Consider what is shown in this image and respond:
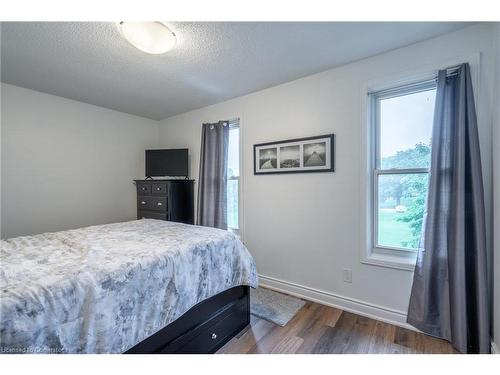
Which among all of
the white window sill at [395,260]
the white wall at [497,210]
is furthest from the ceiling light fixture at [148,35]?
the white window sill at [395,260]

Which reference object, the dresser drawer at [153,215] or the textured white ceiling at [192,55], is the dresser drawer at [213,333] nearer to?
the dresser drawer at [153,215]

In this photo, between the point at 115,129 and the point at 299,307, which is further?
the point at 115,129

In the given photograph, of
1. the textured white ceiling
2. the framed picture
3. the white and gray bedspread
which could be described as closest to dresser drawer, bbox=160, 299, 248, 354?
the white and gray bedspread

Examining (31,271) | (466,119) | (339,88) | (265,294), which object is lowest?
(265,294)

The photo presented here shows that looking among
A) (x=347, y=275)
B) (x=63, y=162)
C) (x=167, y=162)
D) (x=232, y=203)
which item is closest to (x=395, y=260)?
(x=347, y=275)

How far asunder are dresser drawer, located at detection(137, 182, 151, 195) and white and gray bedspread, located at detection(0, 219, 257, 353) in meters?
1.43

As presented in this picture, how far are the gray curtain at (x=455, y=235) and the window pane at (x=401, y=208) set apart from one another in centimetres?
22

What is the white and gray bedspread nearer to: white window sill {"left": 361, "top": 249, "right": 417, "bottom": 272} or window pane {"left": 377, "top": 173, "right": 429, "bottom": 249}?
white window sill {"left": 361, "top": 249, "right": 417, "bottom": 272}

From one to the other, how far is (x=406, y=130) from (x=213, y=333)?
2283mm
